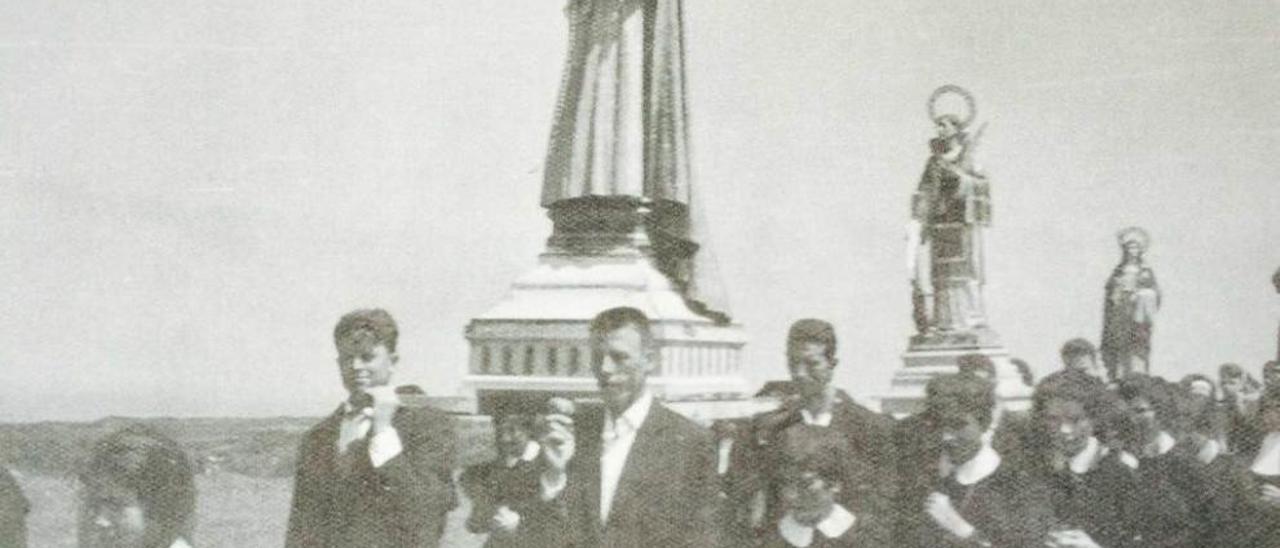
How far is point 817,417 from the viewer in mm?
2137

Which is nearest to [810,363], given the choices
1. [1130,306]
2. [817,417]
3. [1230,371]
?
[817,417]

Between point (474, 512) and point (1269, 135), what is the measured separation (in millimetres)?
2498

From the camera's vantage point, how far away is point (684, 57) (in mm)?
3201

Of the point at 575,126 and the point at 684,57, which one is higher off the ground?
the point at 684,57

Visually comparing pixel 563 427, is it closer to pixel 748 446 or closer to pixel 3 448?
pixel 748 446

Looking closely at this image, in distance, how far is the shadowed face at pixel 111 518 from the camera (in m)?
1.55

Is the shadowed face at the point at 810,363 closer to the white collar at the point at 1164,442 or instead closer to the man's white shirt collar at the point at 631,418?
the man's white shirt collar at the point at 631,418

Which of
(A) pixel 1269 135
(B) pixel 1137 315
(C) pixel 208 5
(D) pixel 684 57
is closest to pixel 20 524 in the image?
(C) pixel 208 5

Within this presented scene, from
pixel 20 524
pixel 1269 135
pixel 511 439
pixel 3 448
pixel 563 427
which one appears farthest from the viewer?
pixel 1269 135

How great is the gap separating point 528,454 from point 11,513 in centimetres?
96

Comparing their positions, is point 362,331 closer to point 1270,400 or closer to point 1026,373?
point 1270,400

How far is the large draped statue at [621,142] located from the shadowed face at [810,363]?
2.80 feet

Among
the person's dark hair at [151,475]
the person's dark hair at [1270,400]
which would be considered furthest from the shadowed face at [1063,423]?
the person's dark hair at [151,475]

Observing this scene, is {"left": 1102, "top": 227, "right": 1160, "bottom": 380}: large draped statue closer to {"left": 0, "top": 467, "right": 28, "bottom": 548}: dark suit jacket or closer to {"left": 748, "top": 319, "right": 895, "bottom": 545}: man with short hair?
{"left": 748, "top": 319, "right": 895, "bottom": 545}: man with short hair
